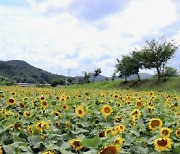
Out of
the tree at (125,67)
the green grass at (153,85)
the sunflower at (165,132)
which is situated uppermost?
the tree at (125,67)

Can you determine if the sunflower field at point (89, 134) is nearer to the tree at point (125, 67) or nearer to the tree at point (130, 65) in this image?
the tree at point (130, 65)

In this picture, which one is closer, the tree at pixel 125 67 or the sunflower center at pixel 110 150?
the sunflower center at pixel 110 150

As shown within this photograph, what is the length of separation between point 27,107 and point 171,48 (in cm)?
4652

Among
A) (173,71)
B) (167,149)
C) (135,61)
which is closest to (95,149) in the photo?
(167,149)

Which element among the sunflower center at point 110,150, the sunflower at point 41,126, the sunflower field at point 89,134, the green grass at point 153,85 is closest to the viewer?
the sunflower center at point 110,150

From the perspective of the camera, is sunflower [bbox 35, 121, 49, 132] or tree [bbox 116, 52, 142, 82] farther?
tree [bbox 116, 52, 142, 82]

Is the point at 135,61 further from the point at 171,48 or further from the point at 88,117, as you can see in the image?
the point at 88,117

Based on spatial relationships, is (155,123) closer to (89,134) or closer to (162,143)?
(89,134)

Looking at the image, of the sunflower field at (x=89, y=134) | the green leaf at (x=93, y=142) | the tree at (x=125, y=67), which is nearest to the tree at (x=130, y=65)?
the tree at (x=125, y=67)

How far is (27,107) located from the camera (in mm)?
5848

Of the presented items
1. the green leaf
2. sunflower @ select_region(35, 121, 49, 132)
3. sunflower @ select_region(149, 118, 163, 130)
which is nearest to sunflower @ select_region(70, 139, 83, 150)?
the green leaf

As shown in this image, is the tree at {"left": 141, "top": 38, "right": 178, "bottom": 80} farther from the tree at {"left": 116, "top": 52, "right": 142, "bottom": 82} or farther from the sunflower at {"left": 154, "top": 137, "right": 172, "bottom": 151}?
the sunflower at {"left": 154, "top": 137, "right": 172, "bottom": 151}

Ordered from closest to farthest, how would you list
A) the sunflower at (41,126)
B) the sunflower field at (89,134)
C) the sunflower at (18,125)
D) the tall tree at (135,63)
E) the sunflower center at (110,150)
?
the sunflower center at (110,150)
the sunflower field at (89,134)
the sunflower at (41,126)
the sunflower at (18,125)
the tall tree at (135,63)

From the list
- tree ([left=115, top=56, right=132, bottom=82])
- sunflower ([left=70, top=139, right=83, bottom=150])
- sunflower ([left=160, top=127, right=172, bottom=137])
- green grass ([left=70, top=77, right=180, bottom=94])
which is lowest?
sunflower ([left=70, top=139, right=83, bottom=150])
